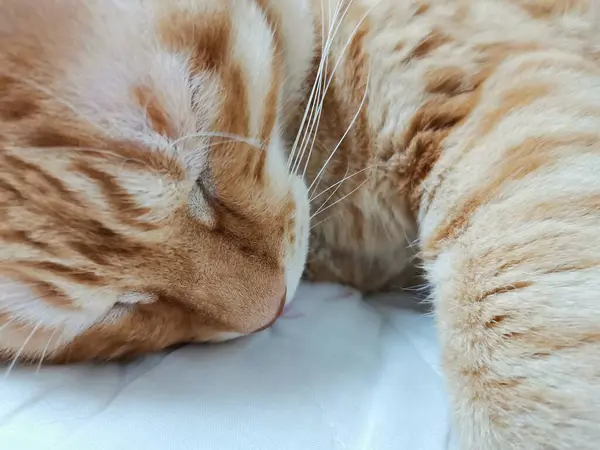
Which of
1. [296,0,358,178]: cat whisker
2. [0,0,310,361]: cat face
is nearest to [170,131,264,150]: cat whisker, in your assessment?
[0,0,310,361]: cat face

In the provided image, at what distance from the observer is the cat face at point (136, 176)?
0.60 metres

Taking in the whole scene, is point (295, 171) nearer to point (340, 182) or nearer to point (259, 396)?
point (340, 182)

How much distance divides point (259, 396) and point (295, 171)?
311mm

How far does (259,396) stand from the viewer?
70cm

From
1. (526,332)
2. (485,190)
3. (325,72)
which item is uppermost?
(325,72)

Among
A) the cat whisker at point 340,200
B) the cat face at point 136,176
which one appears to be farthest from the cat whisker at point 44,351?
the cat whisker at point 340,200

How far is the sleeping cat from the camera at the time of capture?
0.60 m

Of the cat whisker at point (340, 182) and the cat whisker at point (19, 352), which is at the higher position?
the cat whisker at point (340, 182)

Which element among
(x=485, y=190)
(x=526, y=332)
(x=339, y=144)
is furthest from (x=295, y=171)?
(x=526, y=332)

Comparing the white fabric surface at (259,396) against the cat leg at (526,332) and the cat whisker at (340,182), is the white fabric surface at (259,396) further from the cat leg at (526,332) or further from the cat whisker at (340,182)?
the cat whisker at (340,182)

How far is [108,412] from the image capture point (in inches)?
27.1

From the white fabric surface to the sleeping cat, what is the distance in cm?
5

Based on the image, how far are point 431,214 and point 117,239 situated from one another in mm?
390

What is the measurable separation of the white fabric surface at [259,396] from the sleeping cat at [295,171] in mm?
48
